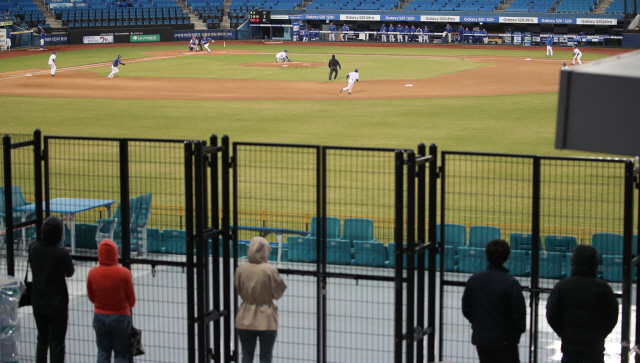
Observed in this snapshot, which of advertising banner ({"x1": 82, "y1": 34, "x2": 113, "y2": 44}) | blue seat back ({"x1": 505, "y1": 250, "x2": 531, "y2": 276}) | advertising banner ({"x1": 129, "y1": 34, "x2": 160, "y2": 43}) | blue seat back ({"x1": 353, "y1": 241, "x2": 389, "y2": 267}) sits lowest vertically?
blue seat back ({"x1": 505, "y1": 250, "x2": 531, "y2": 276})

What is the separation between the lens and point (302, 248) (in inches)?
397

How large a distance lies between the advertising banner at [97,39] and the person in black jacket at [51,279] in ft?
198

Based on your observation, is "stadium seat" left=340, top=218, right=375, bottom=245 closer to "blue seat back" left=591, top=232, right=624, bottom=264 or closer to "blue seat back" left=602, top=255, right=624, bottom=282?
"blue seat back" left=591, top=232, right=624, bottom=264

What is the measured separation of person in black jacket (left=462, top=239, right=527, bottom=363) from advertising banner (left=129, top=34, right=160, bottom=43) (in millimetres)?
63696

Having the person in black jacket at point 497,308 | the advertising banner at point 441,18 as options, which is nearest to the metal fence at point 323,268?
the person in black jacket at point 497,308

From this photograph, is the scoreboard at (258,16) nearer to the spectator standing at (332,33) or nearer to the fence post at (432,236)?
the spectator standing at (332,33)

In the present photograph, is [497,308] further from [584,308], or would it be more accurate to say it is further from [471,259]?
[471,259]

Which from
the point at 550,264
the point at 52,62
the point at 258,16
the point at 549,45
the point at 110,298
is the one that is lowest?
the point at 550,264

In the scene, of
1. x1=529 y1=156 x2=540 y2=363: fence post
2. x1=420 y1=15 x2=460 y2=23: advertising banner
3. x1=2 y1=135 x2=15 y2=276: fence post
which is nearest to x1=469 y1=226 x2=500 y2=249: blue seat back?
x1=529 y1=156 x2=540 y2=363: fence post

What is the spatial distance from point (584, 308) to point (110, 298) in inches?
168

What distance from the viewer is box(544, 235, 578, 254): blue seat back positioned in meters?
10.9

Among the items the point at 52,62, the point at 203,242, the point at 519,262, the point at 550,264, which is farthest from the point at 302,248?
the point at 52,62

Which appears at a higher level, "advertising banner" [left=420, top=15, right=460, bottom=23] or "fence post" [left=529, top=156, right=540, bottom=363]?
"advertising banner" [left=420, top=15, right=460, bottom=23]

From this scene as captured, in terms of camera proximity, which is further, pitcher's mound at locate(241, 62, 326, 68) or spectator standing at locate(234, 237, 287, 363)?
pitcher's mound at locate(241, 62, 326, 68)
